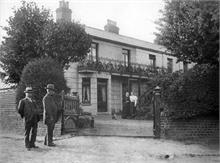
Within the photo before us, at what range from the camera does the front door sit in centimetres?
2712

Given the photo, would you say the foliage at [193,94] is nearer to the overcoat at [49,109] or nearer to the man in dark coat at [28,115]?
the overcoat at [49,109]

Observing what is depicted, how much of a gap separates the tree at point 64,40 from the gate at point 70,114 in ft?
12.6

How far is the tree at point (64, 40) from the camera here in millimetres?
17312

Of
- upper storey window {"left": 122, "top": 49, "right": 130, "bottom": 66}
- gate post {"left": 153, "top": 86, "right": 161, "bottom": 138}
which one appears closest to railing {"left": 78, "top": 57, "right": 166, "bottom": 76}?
upper storey window {"left": 122, "top": 49, "right": 130, "bottom": 66}

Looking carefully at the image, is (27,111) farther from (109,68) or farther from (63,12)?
(109,68)

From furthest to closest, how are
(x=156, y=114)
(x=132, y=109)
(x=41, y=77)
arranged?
(x=132, y=109) → (x=41, y=77) → (x=156, y=114)

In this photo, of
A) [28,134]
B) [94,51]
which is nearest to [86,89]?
[94,51]

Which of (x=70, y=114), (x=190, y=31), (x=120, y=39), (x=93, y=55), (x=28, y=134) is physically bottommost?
(x=28, y=134)

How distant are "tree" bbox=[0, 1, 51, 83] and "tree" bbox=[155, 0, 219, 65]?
660 centimetres

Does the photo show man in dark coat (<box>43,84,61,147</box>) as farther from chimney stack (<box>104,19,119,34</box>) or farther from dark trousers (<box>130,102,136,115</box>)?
chimney stack (<box>104,19,119,34</box>)

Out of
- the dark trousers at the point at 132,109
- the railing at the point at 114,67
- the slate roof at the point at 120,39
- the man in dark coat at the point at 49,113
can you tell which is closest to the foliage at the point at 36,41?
the dark trousers at the point at 132,109

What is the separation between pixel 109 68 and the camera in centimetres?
2725

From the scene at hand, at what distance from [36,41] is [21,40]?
95cm

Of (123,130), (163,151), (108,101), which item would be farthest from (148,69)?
(163,151)
